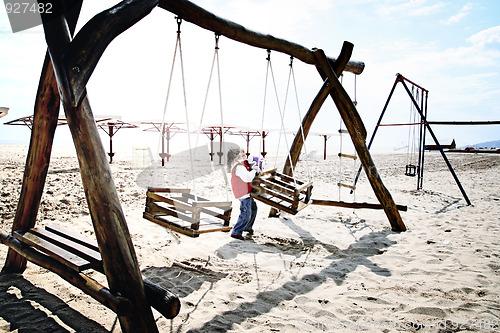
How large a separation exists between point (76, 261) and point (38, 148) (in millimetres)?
1277

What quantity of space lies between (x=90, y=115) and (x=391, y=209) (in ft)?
15.2

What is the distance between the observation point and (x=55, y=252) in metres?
2.35

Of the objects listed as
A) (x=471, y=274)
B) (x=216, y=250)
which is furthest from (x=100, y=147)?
(x=471, y=274)

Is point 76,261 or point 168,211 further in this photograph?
point 168,211

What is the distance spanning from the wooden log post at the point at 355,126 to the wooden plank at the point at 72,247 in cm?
393

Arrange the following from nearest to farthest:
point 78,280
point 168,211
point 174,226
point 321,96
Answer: point 78,280
point 174,226
point 168,211
point 321,96

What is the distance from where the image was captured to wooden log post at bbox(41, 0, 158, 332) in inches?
74.2

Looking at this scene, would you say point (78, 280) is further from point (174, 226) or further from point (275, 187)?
point (275, 187)

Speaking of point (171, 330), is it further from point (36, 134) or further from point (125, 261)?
point (36, 134)

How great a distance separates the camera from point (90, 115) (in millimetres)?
1975

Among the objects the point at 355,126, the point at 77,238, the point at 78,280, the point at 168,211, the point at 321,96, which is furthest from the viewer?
the point at 321,96

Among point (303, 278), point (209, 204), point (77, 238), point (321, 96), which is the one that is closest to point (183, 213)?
point (209, 204)

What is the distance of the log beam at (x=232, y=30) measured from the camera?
276 centimetres

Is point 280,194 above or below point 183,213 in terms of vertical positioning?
above
